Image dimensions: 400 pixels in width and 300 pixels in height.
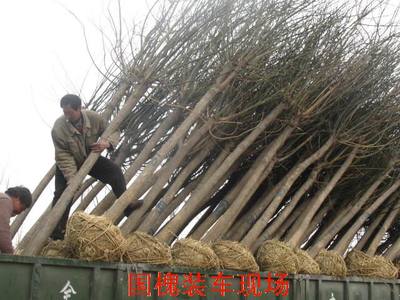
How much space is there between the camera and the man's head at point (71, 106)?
526 cm

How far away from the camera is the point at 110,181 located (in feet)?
19.1

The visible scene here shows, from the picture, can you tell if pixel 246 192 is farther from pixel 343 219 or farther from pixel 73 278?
pixel 73 278

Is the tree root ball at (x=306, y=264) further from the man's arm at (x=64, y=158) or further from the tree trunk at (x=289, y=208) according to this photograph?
the man's arm at (x=64, y=158)

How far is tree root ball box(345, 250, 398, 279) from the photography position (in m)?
7.12

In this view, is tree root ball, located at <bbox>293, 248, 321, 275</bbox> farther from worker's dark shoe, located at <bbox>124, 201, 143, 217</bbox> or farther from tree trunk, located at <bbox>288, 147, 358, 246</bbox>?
worker's dark shoe, located at <bbox>124, 201, 143, 217</bbox>

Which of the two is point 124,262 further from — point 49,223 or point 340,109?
point 340,109

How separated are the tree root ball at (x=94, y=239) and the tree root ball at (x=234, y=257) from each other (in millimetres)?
1291

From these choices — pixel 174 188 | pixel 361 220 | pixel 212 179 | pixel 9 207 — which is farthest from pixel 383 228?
pixel 9 207

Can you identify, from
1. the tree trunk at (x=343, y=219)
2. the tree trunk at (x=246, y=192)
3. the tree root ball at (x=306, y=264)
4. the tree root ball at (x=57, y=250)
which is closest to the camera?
the tree root ball at (x=57, y=250)

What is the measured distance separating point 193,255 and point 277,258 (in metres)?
1.23

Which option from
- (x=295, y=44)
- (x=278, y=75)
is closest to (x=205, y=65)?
(x=278, y=75)

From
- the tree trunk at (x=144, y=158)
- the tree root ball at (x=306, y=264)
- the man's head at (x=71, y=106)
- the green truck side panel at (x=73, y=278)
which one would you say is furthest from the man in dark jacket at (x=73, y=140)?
the tree root ball at (x=306, y=264)

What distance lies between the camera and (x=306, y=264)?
6.07m

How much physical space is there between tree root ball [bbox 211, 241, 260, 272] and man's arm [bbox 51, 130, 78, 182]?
1628 millimetres
